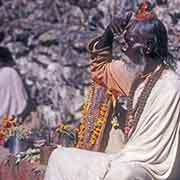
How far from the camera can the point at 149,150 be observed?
6.08 m

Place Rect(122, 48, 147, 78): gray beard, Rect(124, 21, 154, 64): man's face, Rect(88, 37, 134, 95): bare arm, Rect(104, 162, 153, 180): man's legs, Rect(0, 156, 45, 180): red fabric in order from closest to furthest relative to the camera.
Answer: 1. Rect(104, 162, 153, 180): man's legs
2. Rect(124, 21, 154, 64): man's face
3. Rect(122, 48, 147, 78): gray beard
4. Rect(88, 37, 134, 95): bare arm
5. Rect(0, 156, 45, 180): red fabric

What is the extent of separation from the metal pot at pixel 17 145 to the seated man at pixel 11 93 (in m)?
3.95

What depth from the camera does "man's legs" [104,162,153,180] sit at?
5.87 metres

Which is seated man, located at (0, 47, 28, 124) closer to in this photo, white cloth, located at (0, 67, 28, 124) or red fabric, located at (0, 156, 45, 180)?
white cloth, located at (0, 67, 28, 124)

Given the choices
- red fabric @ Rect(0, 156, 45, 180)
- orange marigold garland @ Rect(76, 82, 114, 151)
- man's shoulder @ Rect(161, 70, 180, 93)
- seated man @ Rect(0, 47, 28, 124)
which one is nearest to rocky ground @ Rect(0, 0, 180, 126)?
seated man @ Rect(0, 47, 28, 124)

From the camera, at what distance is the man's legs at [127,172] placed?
5867 millimetres

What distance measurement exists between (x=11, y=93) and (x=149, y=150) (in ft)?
22.0

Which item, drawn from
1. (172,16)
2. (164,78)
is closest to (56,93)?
(172,16)

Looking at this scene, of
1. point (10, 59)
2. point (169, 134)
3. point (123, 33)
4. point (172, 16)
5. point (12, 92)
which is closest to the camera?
point (169, 134)

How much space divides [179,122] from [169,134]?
11 centimetres

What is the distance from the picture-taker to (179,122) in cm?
602

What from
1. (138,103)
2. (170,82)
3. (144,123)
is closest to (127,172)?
(144,123)

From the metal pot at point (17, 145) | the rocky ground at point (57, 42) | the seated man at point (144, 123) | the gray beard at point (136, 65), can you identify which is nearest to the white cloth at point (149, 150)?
the seated man at point (144, 123)

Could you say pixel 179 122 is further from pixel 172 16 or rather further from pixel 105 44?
pixel 172 16
